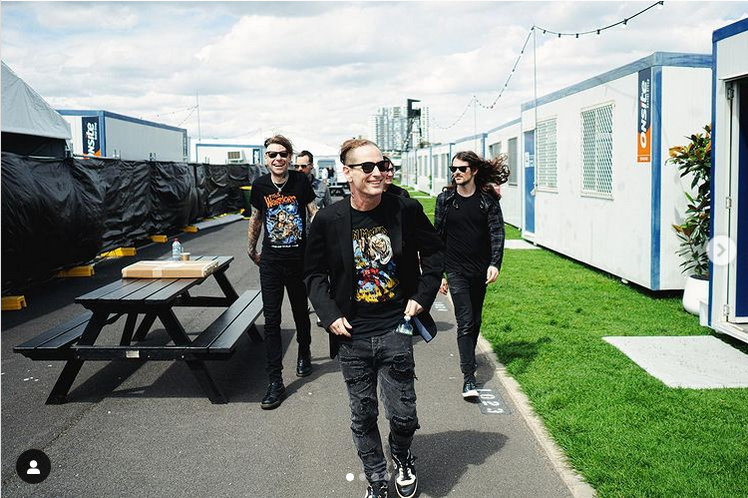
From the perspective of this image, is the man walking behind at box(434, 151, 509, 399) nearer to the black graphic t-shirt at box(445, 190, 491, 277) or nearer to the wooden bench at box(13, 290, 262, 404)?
the black graphic t-shirt at box(445, 190, 491, 277)

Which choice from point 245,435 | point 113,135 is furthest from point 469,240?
point 113,135

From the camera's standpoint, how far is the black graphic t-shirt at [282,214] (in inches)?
218

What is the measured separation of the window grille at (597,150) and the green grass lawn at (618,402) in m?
2.48

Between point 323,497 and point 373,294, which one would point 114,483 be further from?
point 373,294

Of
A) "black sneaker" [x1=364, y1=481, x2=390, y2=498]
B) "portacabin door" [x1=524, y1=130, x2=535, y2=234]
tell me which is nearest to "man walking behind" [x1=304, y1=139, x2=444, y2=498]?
"black sneaker" [x1=364, y1=481, x2=390, y2=498]

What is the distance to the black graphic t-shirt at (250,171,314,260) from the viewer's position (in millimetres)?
5527

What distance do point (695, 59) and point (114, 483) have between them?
8.56 m

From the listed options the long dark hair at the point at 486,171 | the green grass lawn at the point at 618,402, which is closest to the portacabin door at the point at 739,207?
the green grass lawn at the point at 618,402

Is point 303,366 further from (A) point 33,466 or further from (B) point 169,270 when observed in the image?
(A) point 33,466

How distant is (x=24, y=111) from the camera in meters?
15.9

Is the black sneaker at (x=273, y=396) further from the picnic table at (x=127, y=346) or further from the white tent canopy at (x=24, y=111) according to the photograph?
the white tent canopy at (x=24, y=111)

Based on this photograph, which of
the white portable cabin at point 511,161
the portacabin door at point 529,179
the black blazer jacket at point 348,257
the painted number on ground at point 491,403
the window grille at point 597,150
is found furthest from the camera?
the white portable cabin at point 511,161

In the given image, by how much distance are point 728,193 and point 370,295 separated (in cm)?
500

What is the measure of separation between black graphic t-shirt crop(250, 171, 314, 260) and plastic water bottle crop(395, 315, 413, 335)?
2.11 m
